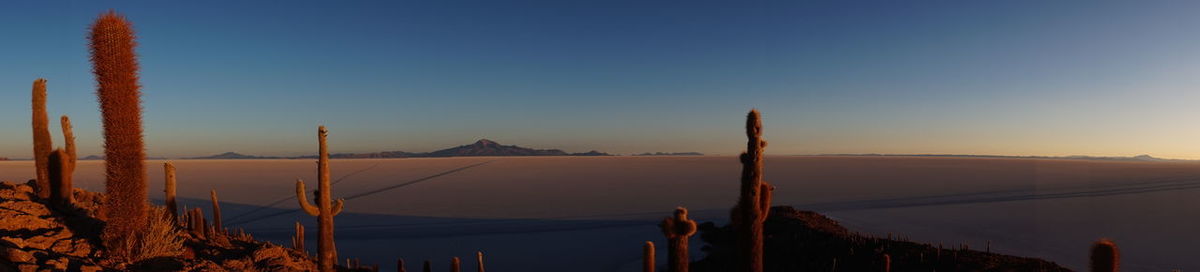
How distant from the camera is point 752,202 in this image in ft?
27.8

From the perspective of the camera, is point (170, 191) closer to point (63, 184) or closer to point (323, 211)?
point (63, 184)

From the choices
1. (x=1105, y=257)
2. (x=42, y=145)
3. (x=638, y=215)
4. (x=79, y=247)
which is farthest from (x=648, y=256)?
(x=638, y=215)

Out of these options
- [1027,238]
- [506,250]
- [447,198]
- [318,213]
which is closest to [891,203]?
[1027,238]

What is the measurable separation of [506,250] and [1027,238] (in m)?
20.5

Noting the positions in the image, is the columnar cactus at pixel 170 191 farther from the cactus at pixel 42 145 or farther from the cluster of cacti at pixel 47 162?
the cactus at pixel 42 145

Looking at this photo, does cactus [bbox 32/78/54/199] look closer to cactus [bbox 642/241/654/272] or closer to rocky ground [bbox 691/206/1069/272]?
cactus [bbox 642/241/654/272]

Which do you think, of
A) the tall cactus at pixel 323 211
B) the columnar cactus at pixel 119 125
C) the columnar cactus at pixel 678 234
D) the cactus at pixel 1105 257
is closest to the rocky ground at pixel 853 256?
the cactus at pixel 1105 257

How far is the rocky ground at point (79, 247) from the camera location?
8.09 metres

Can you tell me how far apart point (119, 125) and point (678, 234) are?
9936 mm

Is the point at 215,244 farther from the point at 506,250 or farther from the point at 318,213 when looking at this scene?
the point at 506,250

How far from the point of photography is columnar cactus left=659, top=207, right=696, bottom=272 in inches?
296

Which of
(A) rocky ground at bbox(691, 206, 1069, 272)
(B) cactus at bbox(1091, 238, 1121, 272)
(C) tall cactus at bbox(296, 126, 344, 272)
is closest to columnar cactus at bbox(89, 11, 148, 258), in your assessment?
(C) tall cactus at bbox(296, 126, 344, 272)

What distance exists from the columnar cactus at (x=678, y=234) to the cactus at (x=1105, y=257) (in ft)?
16.3

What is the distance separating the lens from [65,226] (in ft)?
33.8
